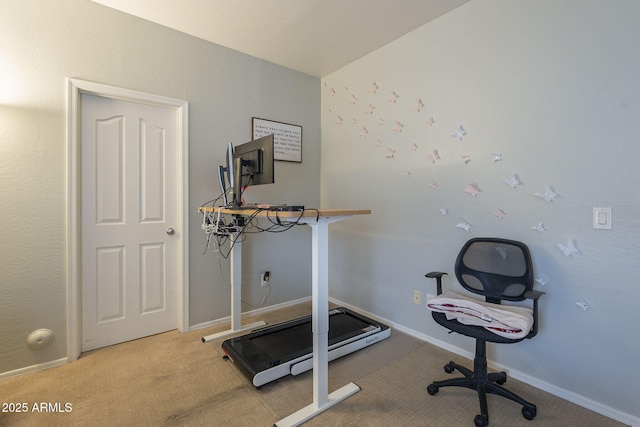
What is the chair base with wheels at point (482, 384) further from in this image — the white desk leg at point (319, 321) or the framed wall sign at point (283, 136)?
the framed wall sign at point (283, 136)

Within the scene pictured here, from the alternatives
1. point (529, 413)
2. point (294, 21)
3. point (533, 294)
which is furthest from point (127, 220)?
point (529, 413)

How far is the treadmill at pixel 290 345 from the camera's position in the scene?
192 centimetres

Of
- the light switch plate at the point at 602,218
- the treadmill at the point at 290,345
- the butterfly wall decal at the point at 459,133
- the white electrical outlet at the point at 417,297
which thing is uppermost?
the butterfly wall decal at the point at 459,133

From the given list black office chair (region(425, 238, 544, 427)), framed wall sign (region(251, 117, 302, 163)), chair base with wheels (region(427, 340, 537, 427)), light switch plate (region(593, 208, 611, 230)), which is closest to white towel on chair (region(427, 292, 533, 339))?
black office chair (region(425, 238, 544, 427))

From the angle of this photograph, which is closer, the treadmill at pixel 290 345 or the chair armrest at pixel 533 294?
the chair armrest at pixel 533 294

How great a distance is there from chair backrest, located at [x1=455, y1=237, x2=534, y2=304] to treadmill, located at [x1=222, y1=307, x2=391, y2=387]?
899mm

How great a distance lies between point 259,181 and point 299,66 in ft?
5.55

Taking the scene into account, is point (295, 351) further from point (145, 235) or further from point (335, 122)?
point (335, 122)

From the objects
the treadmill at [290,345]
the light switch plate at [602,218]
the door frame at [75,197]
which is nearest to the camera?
the light switch plate at [602,218]

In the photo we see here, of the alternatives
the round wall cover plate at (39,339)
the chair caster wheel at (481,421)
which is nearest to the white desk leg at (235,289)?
the round wall cover plate at (39,339)

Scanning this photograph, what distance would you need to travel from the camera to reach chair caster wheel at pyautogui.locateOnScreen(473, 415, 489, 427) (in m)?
1.50

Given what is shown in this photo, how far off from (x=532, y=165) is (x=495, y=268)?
70 centimetres

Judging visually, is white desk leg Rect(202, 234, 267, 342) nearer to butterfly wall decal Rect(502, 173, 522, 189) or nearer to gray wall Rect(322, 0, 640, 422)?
gray wall Rect(322, 0, 640, 422)

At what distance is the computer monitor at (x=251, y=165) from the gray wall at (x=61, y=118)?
61cm
